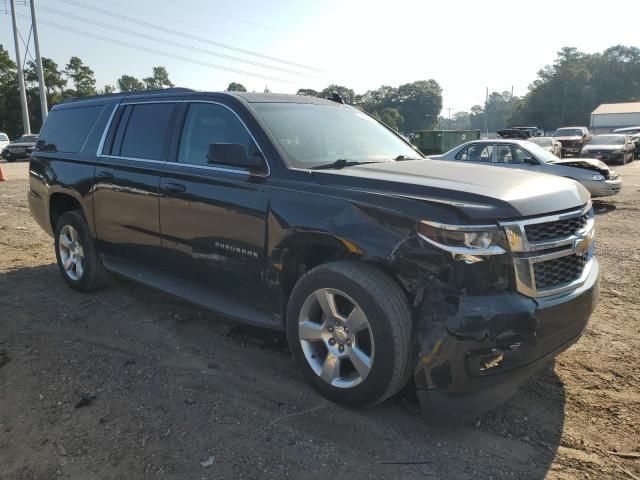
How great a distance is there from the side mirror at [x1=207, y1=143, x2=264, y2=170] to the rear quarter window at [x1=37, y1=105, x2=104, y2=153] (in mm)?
2357

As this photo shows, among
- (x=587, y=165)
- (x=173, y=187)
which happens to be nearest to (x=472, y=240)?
(x=173, y=187)

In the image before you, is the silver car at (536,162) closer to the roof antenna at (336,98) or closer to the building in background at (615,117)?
the roof antenna at (336,98)

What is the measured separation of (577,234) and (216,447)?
238cm

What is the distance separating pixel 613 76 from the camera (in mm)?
97625

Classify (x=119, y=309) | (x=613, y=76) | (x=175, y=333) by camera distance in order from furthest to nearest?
(x=613, y=76)
(x=119, y=309)
(x=175, y=333)

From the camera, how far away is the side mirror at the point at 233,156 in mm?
3403

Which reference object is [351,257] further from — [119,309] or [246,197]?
[119,309]

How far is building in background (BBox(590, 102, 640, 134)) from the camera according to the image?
6712cm

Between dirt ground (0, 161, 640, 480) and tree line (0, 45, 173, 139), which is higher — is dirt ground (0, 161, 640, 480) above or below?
below

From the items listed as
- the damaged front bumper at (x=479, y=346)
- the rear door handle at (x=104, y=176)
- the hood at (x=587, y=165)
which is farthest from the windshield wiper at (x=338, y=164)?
the hood at (x=587, y=165)

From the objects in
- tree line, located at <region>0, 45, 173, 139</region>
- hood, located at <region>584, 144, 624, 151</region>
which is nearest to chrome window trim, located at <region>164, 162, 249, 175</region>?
hood, located at <region>584, 144, 624, 151</region>

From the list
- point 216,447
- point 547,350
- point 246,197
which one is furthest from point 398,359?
point 246,197

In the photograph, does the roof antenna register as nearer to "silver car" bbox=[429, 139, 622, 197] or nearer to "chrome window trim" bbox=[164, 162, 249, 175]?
"chrome window trim" bbox=[164, 162, 249, 175]

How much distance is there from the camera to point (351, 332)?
2967 millimetres
